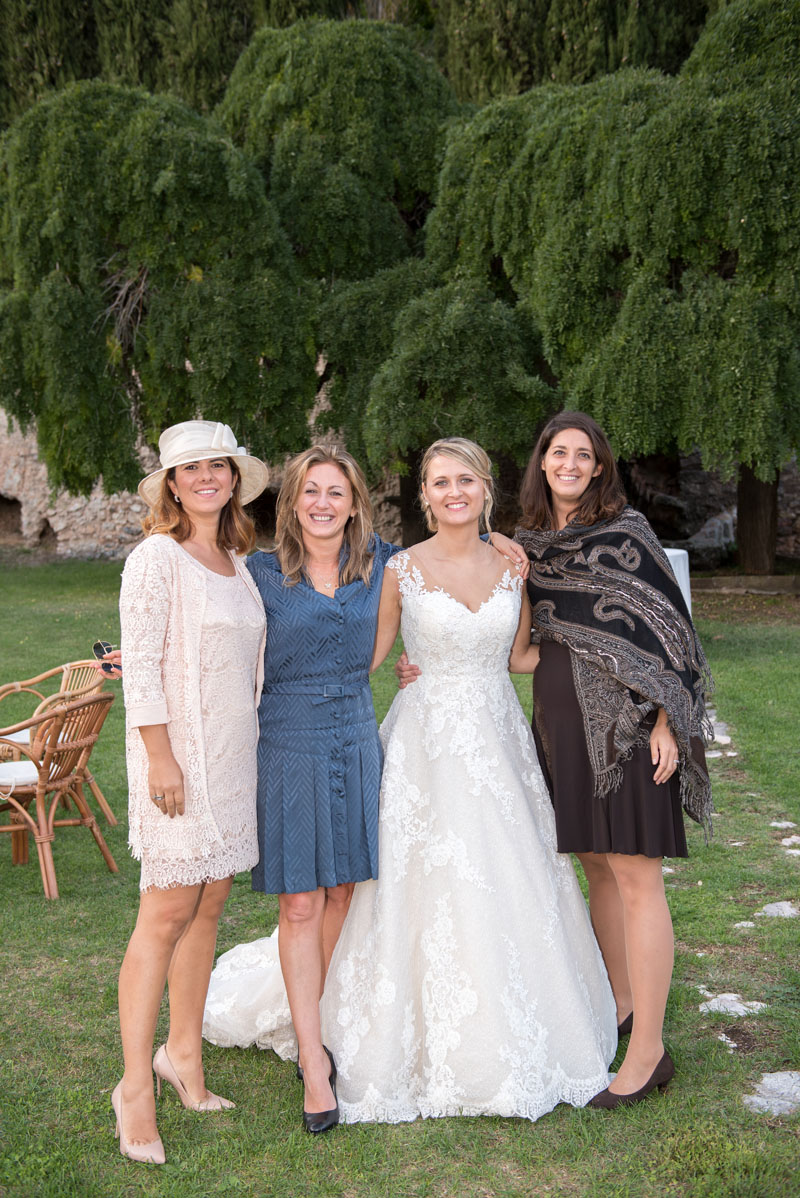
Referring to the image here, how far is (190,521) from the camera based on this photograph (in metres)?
2.78

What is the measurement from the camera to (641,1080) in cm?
280

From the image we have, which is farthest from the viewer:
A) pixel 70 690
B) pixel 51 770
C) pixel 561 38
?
pixel 561 38

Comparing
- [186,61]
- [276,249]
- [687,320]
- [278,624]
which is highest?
[186,61]

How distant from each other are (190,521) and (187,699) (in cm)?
49

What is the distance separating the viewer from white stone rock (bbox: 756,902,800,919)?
13.3 feet

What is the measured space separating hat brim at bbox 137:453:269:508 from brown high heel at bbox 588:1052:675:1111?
6.01 feet

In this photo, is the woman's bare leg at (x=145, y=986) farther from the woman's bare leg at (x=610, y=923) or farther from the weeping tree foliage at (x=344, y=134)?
the weeping tree foliage at (x=344, y=134)

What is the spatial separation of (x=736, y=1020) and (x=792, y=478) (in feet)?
48.2

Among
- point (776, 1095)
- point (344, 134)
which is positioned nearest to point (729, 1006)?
point (776, 1095)

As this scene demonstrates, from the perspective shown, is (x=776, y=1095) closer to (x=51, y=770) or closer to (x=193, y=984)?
(x=193, y=984)

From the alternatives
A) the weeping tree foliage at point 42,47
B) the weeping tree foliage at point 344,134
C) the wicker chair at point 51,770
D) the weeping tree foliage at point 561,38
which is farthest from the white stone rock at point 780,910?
the weeping tree foliage at point 42,47

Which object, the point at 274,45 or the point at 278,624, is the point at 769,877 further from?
the point at 274,45

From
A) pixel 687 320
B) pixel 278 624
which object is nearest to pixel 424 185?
pixel 687 320

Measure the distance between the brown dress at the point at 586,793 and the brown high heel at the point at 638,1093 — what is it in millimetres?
592
